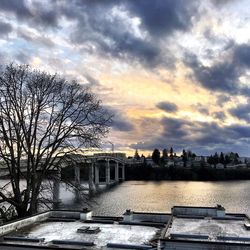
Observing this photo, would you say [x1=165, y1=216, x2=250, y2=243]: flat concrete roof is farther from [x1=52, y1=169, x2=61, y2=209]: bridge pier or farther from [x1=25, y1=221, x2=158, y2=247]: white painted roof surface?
[x1=52, y1=169, x2=61, y2=209]: bridge pier

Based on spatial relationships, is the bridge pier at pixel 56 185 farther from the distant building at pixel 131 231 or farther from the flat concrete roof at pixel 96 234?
the flat concrete roof at pixel 96 234

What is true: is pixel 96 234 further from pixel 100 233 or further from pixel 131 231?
pixel 131 231

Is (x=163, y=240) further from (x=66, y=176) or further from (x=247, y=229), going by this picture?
(x=66, y=176)

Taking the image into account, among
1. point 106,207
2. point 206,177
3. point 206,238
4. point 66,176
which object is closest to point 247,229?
point 206,238

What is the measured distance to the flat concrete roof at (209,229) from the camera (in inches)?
779

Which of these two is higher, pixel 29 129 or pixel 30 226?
pixel 29 129

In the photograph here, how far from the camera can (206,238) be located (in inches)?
780

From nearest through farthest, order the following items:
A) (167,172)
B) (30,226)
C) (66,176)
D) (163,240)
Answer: (163,240)
(30,226)
(66,176)
(167,172)

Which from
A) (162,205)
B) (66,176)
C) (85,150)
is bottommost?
(162,205)

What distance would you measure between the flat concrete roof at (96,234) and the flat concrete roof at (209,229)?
155 cm

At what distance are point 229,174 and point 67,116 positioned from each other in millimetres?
151312

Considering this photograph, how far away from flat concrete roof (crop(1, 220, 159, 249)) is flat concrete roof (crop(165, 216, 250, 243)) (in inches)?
61.0

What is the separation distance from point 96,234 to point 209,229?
20.9 ft

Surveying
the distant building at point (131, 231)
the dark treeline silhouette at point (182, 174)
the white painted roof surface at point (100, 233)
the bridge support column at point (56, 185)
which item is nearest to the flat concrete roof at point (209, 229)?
the distant building at point (131, 231)
